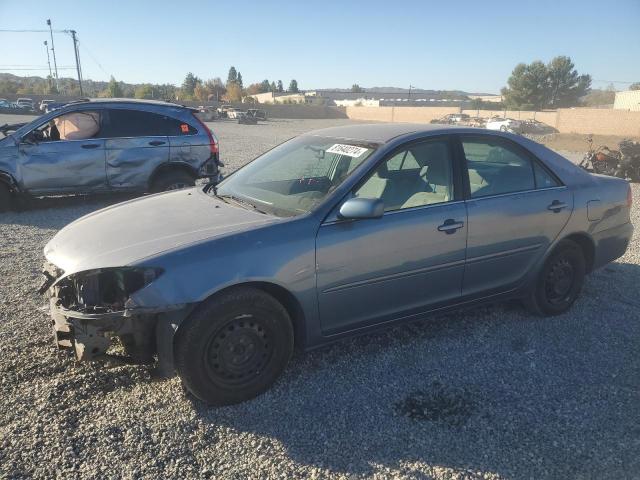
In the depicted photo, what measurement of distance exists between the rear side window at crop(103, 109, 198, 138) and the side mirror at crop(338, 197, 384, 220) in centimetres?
614

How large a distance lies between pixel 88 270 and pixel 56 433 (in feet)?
2.95

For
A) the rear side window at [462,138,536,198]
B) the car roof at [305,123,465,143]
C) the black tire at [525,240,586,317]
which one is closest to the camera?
the car roof at [305,123,465,143]

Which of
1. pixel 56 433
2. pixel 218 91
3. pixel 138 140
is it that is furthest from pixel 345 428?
pixel 218 91

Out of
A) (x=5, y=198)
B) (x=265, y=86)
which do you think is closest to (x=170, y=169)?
(x=5, y=198)

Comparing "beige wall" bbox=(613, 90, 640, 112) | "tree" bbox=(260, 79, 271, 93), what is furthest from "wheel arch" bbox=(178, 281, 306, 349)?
"tree" bbox=(260, 79, 271, 93)

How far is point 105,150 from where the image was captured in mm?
8070

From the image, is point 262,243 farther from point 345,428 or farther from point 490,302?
point 490,302

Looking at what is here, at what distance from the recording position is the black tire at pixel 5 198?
7.88 metres

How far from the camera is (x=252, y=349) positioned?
304 cm

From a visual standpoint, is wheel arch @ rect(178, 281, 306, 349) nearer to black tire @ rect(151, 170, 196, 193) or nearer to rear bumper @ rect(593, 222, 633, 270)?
rear bumper @ rect(593, 222, 633, 270)

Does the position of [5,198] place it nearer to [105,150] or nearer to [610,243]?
[105,150]

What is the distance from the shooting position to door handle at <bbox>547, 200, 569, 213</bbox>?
410 cm

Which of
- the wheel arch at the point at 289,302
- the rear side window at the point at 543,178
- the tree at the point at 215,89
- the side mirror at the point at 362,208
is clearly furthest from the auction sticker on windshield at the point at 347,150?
the tree at the point at 215,89

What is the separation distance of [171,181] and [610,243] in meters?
6.59
